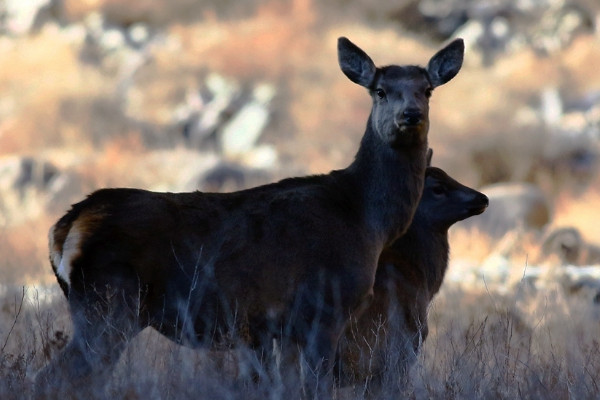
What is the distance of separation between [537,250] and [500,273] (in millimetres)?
2023

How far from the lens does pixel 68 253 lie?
23.1ft

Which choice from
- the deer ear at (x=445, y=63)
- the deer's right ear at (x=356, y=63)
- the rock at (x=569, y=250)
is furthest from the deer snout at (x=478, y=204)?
the rock at (x=569, y=250)

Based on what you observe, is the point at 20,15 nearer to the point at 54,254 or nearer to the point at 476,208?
the point at 476,208

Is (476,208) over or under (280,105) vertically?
under

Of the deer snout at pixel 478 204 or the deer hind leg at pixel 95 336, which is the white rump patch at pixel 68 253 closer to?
the deer hind leg at pixel 95 336

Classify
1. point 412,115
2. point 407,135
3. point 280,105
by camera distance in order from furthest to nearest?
1. point 280,105
2. point 407,135
3. point 412,115

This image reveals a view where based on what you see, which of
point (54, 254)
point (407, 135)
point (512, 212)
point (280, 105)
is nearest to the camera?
point (54, 254)

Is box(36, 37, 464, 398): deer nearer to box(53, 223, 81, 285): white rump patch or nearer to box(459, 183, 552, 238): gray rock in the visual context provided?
box(53, 223, 81, 285): white rump patch

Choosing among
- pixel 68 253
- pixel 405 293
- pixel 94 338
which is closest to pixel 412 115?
pixel 405 293

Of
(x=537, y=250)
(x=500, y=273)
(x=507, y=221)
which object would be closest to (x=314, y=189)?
(x=500, y=273)

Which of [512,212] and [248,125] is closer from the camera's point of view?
[512,212]

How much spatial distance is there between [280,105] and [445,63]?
851 inches

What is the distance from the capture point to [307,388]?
7.23 metres

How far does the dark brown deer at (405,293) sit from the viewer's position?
7.91 metres
